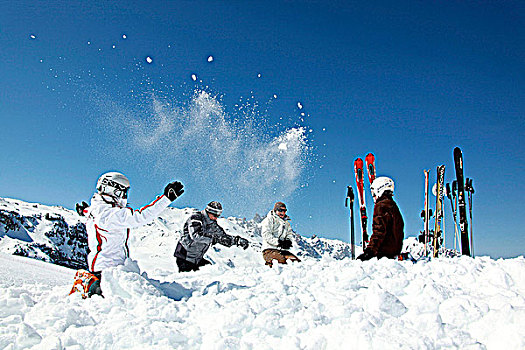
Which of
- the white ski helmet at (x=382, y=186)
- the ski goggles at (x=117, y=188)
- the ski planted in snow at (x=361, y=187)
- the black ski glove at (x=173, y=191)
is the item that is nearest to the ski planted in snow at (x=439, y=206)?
the ski planted in snow at (x=361, y=187)

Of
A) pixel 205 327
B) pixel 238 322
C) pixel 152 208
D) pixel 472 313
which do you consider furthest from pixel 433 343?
pixel 152 208

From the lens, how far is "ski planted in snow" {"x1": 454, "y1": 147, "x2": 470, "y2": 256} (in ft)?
28.7

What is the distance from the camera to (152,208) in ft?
13.2

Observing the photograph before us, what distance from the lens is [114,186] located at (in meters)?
4.13

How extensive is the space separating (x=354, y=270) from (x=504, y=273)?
4.71ft

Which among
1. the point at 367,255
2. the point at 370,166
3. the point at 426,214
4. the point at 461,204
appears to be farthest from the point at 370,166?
the point at 367,255

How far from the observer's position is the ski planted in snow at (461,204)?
28.7ft

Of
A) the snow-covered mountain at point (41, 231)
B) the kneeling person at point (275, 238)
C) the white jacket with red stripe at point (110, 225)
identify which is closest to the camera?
the white jacket with red stripe at point (110, 225)

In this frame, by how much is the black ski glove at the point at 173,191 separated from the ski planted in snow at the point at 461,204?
7.80 m

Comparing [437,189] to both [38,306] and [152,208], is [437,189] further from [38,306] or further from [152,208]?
[38,306]

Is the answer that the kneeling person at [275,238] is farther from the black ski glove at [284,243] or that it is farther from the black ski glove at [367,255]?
the black ski glove at [367,255]

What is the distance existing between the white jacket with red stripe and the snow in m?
0.25

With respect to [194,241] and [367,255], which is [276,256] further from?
[367,255]

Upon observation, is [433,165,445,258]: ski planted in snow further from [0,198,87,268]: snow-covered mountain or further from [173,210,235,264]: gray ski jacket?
[0,198,87,268]: snow-covered mountain
